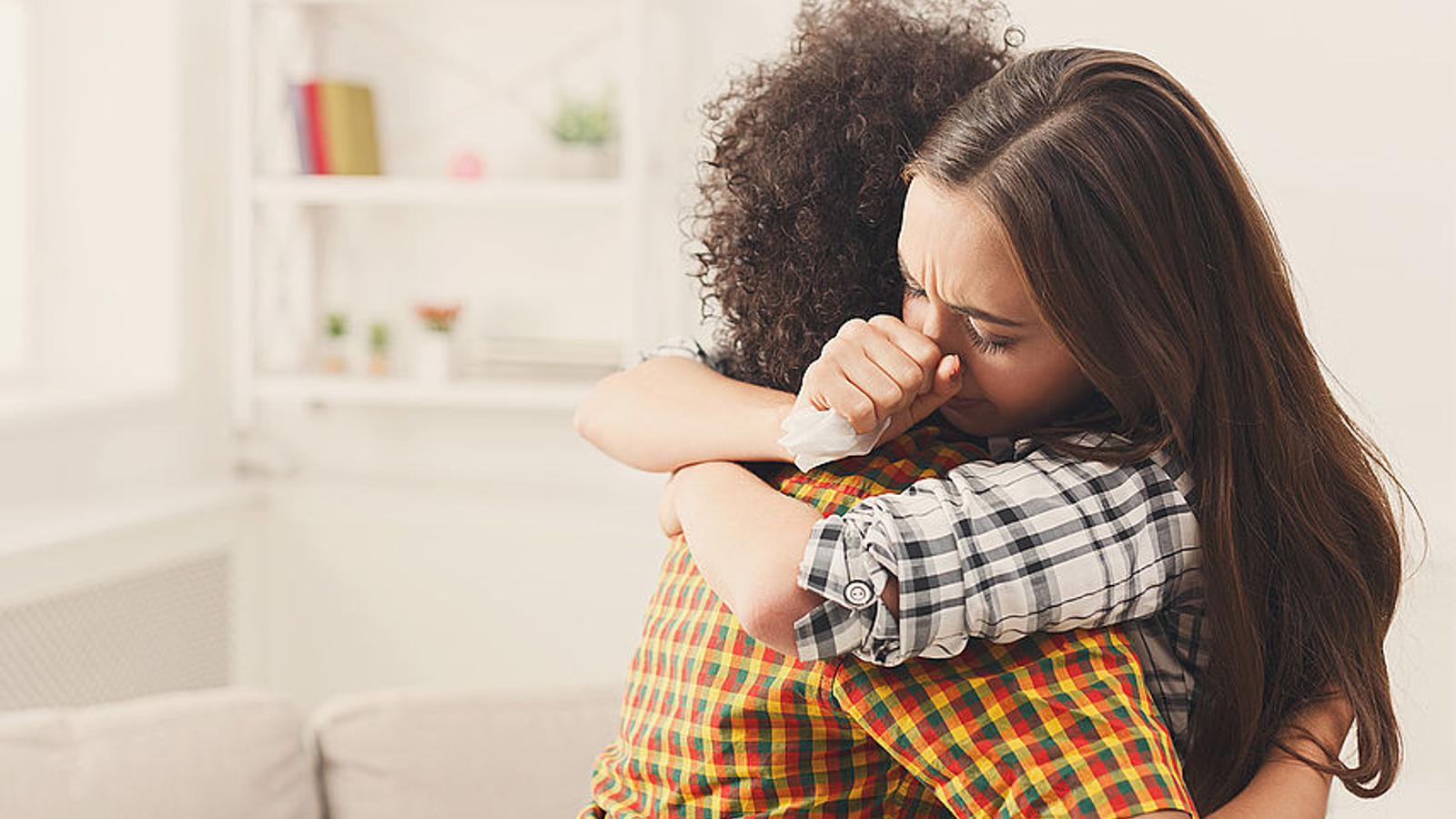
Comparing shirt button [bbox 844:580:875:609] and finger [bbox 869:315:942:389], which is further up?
finger [bbox 869:315:942:389]

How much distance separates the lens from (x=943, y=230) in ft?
3.18

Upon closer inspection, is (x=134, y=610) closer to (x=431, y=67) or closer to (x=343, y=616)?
(x=343, y=616)

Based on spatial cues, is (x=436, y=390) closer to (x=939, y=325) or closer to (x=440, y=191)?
(x=440, y=191)

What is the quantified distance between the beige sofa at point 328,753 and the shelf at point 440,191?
1.19m

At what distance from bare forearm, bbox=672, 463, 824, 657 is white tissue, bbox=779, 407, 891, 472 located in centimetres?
3

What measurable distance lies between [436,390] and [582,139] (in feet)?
1.76

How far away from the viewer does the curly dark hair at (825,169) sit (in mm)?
1124

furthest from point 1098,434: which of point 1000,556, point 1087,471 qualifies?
point 1000,556

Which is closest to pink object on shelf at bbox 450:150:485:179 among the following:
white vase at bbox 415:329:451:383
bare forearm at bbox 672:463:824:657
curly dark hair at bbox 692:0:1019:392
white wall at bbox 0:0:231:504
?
white vase at bbox 415:329:451:383

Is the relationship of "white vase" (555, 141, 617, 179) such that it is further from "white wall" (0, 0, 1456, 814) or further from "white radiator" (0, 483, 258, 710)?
"white radiator" (0, 483, 258, 710)

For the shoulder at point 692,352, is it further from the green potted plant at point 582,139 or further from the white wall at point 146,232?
the white wall at point 146,232

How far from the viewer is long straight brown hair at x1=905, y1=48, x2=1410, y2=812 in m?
0.93

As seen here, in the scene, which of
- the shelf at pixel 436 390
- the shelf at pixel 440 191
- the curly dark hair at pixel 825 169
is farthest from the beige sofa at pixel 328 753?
the shelf at pixel 440 191

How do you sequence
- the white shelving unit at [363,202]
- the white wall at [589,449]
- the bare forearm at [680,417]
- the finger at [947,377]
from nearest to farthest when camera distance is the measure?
the finger at [947,377]
the bare forearm at [680,417]
the white wall at [589,449]
the white shelving unit at [363,202]
